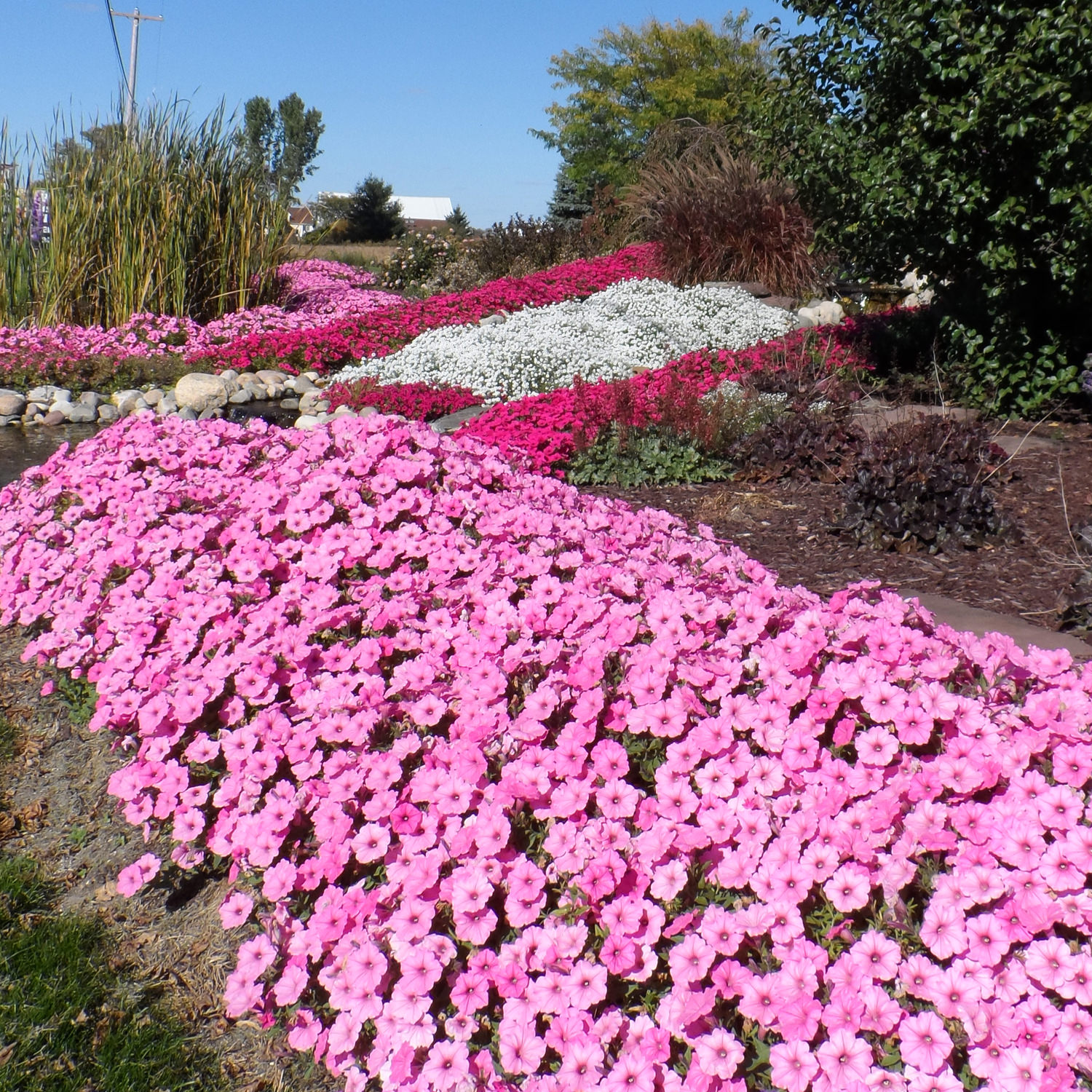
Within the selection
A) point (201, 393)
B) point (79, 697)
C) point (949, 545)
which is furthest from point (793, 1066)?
point (201, 393)

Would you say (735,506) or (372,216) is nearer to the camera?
(735,506)

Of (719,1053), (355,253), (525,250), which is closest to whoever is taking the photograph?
(719,1053)

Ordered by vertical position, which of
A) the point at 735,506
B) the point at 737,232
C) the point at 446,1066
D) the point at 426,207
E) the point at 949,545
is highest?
the point at 426,207

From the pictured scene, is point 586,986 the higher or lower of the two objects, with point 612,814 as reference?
lower

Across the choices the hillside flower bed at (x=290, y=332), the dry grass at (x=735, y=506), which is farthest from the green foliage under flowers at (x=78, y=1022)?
the hillside flower bed at (x=290, y=332)

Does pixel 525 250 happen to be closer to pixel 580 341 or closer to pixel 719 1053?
pixel 580 341

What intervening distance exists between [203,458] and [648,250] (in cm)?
1182

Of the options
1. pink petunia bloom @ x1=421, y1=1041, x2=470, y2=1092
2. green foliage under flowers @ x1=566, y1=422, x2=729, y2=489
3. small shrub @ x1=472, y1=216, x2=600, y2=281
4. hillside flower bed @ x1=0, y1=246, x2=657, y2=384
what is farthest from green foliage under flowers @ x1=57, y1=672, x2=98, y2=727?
small shrub @ x1=472, y1=216, x2=600, y2=281

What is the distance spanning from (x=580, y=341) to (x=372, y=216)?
1172 inches

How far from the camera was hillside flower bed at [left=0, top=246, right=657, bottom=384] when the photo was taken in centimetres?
1098

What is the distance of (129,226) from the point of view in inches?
469

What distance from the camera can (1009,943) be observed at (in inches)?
67.0

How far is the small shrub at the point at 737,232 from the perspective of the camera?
1272cm

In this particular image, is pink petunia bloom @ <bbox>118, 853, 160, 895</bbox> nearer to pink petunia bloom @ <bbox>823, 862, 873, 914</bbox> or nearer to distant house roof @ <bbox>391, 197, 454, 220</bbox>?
pink petunia bloom @ <bbox>823, 862, 873, 914</bbox>
